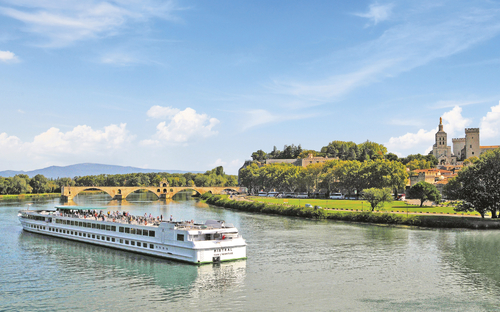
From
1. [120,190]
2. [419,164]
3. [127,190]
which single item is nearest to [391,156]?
[419,164]

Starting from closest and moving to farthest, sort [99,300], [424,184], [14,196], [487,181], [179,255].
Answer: [99,300]
[179,255]
[487,181]
[424,184]
[14,196]

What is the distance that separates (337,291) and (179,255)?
14.7m

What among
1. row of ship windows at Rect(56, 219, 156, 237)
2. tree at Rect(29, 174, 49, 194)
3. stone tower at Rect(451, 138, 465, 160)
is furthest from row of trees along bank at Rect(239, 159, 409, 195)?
stone tower at Rect(451, 138, 465, 160)

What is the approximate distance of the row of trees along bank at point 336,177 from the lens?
4065 inches

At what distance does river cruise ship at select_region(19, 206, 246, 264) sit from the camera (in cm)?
3753

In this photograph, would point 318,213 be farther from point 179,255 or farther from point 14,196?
point 14,196

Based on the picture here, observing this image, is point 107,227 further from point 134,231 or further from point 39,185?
point 39,185

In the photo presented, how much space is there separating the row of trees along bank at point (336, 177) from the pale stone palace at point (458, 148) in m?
63.2

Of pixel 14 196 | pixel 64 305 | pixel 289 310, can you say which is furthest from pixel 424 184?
pixel 14 196

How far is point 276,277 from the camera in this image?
3334cm

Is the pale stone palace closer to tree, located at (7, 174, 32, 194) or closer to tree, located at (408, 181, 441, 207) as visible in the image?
tree, located at (408, 181, 441, 207)

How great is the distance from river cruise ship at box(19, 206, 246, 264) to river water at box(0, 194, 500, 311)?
989 millimetres

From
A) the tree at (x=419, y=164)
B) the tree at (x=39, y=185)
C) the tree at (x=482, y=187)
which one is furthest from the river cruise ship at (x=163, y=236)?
the tree at (x=419, y=164)

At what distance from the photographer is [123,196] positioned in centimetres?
15212
